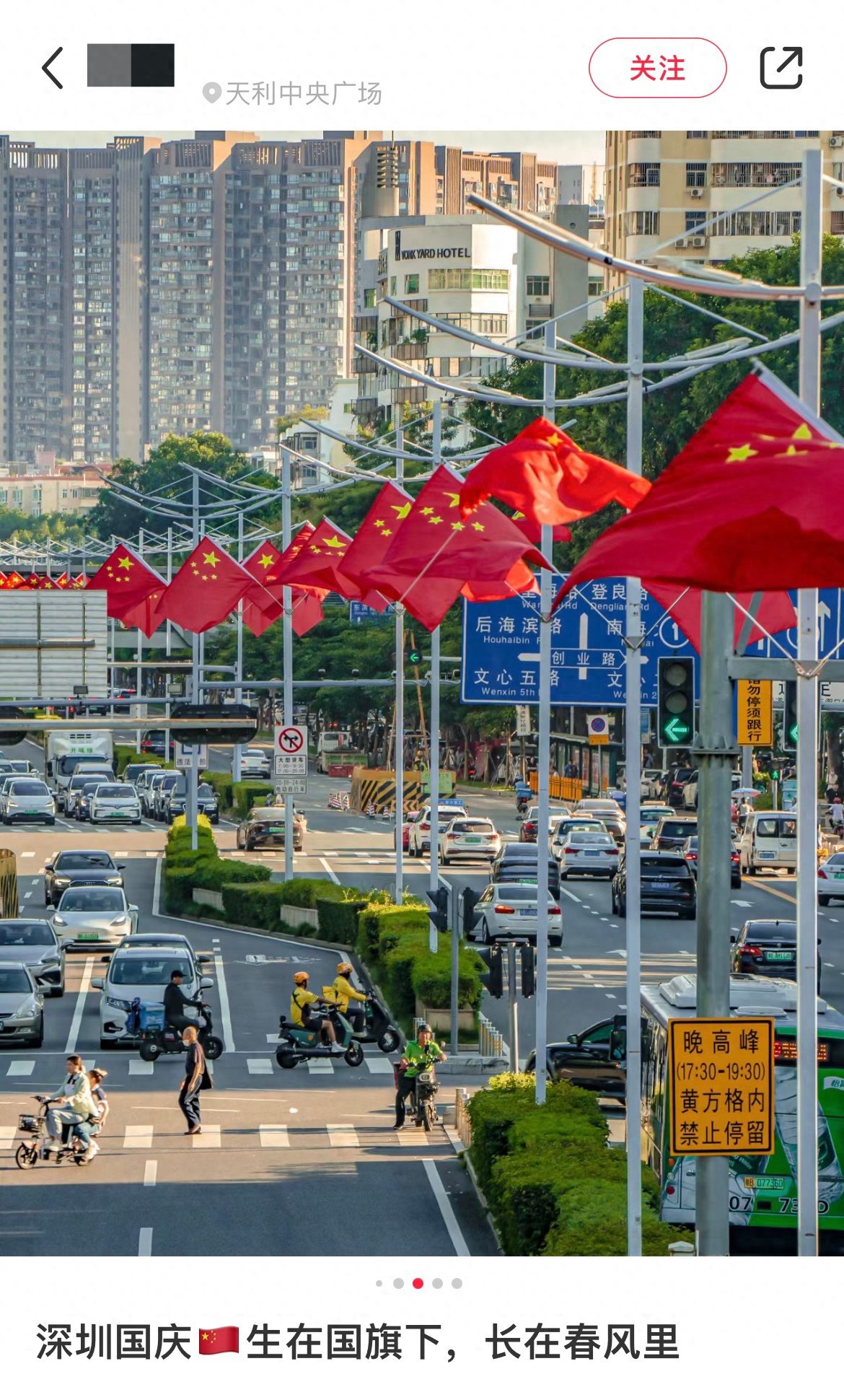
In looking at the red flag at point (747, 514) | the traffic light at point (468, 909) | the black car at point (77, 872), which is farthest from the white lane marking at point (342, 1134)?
the black car at point (77, 872)

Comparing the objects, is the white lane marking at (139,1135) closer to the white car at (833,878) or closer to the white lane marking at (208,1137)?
the white lane marking at (208,1137)

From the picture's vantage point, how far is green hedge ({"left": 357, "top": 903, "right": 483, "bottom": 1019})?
33656 millimetres

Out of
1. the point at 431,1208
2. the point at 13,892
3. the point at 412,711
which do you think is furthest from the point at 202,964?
the point at 412,711

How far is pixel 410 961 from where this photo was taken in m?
35.6

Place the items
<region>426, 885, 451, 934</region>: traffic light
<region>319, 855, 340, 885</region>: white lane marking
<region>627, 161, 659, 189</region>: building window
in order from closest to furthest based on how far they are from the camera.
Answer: <region>426, 885, 451, 934</region>: traffic light, <region>319, 855, 340, 885</region>: white lane marking, <region>627, 161, 659, 189</region>: building window

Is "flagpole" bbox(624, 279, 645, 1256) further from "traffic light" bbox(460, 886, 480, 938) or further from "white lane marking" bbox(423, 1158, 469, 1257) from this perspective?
"traffic light" bbox(460, 886, 480, 938)

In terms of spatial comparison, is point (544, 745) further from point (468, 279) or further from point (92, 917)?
point (468, 279)

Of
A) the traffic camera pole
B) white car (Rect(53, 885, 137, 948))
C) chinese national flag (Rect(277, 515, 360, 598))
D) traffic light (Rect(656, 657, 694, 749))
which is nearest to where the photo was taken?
the traffic camera pole

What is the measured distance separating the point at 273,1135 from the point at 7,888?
827 inches

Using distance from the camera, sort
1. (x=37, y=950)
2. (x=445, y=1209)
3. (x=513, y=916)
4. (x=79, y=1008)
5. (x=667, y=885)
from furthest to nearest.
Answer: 1. (x=667, y=885)
2. (x=513, y=916)
3. (x=37, y=950)
4. (x=79, y=1008)
5. (x=445, y=1209)

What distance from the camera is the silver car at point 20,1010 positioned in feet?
109

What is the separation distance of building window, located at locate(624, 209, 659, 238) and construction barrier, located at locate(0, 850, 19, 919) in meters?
81.1

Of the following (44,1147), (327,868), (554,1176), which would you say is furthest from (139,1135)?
(327,868)

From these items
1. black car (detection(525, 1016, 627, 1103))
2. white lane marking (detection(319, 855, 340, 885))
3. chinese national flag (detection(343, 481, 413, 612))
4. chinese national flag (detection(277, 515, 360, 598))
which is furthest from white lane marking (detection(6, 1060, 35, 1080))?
white lane marking (detection(319, 855, 340, 885))
